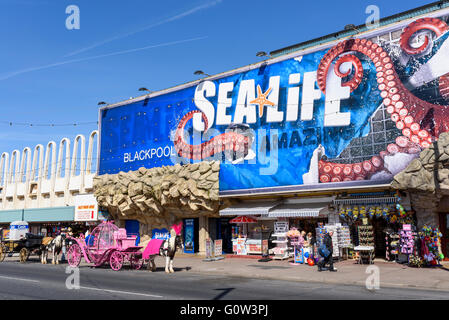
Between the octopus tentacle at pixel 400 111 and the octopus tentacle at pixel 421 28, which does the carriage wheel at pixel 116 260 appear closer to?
the octopus tentacle at pixel 400 111

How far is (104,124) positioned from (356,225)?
25.2m

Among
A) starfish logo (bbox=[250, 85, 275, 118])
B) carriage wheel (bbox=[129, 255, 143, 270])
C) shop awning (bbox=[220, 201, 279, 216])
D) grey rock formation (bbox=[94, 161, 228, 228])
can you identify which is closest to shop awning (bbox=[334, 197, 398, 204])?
shop awning (bbox=[220, 201, 279, 216])

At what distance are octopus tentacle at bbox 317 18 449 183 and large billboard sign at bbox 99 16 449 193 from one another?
0.16 ft

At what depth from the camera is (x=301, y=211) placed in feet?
76.2

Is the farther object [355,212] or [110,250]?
[355,212]

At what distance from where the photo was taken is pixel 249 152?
87.5ft

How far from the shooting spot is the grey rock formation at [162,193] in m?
28.0

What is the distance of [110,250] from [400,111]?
16427 millimetres

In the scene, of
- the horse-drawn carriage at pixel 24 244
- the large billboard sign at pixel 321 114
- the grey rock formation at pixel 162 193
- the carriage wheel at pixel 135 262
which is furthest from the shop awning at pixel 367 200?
the horse-drawn carriage at pixel 24 244

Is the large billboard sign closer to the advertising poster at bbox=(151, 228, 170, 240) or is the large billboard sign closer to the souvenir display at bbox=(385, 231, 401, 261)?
the souvenir display at bbox=(385, 231, 401, 261)

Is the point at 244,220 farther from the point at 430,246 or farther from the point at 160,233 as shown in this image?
the point at 430,246

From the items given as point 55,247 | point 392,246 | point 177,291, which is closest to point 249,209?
point 392,246

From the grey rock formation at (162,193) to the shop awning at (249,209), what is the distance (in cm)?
112
